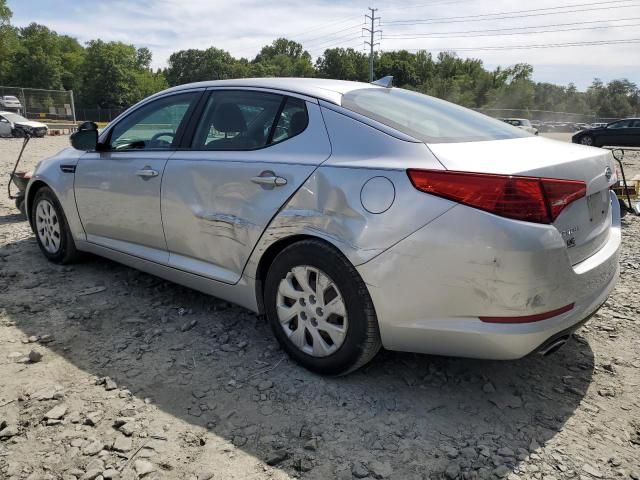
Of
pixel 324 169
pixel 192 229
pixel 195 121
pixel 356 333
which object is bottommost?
pixel 356 333

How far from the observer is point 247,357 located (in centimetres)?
306

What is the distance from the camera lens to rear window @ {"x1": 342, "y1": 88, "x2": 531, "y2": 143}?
2623mm

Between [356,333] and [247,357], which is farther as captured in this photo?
[247,357]

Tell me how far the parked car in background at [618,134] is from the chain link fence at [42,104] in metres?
32.3

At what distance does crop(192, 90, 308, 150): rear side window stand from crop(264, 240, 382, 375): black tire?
0.70 meters

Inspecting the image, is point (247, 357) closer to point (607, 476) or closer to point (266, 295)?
point (266, 295)

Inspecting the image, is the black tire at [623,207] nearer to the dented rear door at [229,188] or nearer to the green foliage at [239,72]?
the dented rear door at [229,188]

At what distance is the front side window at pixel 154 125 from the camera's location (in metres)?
3.54

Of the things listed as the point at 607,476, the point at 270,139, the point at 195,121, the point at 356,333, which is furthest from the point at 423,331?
the point at 195,121

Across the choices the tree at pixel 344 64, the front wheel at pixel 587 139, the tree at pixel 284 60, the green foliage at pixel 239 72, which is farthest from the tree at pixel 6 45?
the front wheel at pixel 587 139

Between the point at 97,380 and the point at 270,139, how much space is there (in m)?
1.64

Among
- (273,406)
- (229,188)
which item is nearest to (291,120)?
(229,188)

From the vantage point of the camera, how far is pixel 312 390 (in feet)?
8.84

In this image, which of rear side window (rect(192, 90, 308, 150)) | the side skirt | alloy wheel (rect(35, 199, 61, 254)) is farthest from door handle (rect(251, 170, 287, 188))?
alloy wheel (rect(35, 199, 61, 254))
